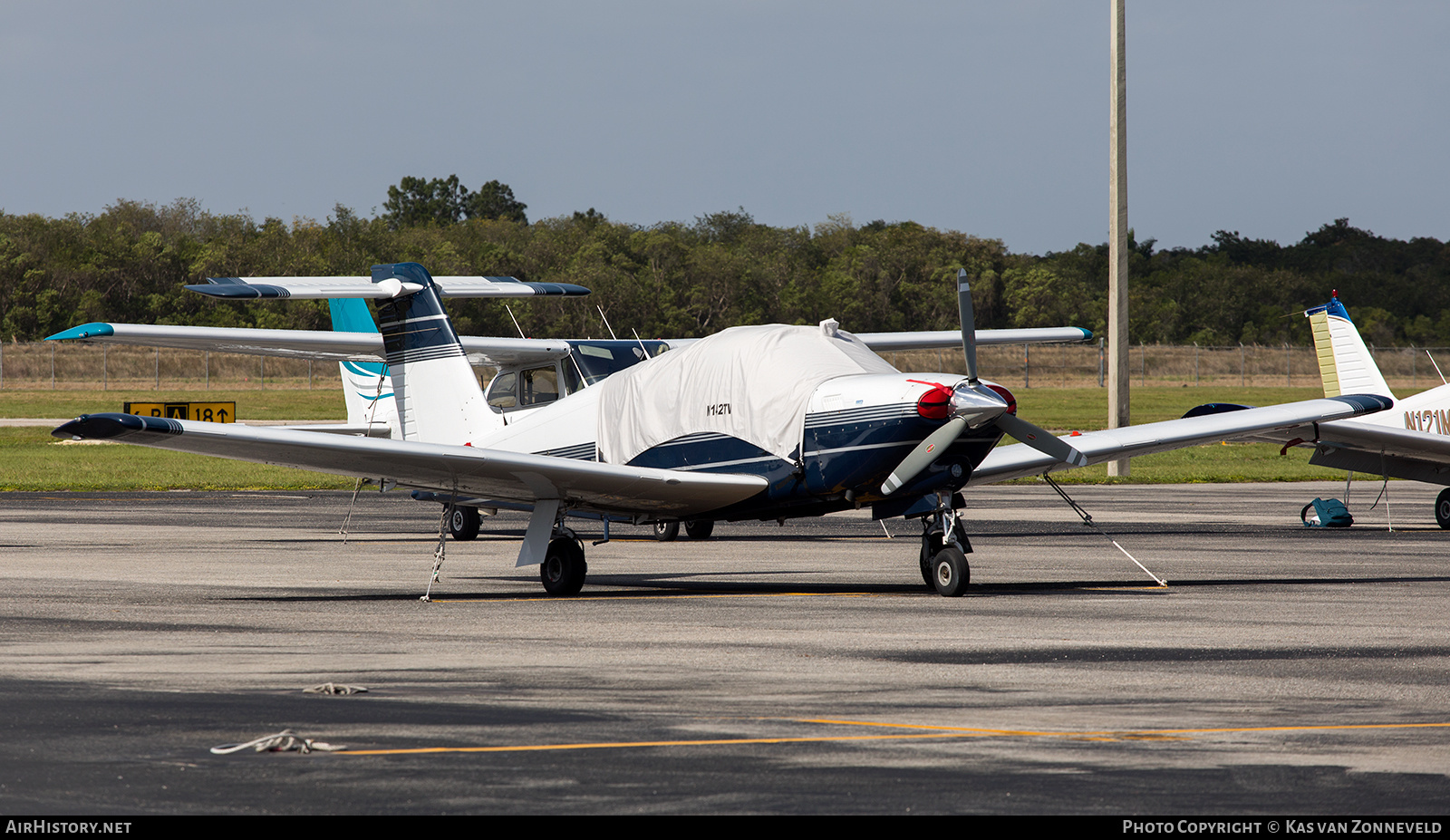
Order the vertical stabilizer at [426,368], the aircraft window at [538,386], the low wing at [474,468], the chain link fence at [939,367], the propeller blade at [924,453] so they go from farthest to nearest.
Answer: the chain link fence at [939,367] → the aircraft window at [538,386] → the vertical stabilizer at [426,368] → the low wing at [474,468] → the propeller blade at [924,453]

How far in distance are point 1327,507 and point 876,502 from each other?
35.1ft

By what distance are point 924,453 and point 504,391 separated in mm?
10826

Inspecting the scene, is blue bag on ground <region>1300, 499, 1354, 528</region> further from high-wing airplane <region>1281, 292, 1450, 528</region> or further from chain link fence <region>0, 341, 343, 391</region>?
chain link fence <region>0, 341, 343, 391</region>

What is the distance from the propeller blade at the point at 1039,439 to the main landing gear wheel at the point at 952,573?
1086 mm

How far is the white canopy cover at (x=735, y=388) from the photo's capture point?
1367cm

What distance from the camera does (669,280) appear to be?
106688 mm

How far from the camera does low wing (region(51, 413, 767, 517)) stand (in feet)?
42.9

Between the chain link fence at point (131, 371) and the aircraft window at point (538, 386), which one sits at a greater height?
the aircraft window at point (538, 386)

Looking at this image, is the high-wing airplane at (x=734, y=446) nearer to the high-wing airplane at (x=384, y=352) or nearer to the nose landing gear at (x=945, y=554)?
the nose landing gear at (x=945, y=554)

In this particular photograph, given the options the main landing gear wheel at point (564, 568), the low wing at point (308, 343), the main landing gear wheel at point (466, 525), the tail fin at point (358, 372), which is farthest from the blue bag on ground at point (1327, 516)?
the tail fin at point (358, 372)

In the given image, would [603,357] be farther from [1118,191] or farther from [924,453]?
[1118,191]

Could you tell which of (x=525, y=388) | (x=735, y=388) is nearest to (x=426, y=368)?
(x=735, y=388)

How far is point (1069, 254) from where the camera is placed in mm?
142375

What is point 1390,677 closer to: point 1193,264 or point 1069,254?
point 1193,264
